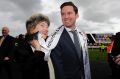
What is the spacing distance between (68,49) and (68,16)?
0.43 m

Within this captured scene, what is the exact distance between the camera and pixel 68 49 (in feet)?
15.0

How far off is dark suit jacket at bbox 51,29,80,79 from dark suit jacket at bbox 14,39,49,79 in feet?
0.52

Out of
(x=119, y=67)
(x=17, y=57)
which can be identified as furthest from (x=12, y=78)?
(x=119, y=67)

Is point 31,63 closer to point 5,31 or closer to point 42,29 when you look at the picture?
point 42,29

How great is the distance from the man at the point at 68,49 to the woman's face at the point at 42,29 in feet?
0.31

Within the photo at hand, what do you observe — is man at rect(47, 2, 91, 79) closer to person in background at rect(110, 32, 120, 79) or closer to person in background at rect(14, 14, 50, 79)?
person in background at rect(14, 14, 50, 79)

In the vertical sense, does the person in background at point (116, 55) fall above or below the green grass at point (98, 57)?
above

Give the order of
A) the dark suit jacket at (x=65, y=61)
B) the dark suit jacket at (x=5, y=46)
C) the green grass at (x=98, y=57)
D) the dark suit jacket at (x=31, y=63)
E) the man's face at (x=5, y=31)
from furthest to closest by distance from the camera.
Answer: the green grass at (x=98, y=57) → the man's face at (x=5, y=31) → the dark suit jacket at (x=5, y=46) → the dark suit jacket at (x=65, y=61) → the dark suit jacket at (x=31, y=63)

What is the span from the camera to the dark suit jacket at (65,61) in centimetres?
445

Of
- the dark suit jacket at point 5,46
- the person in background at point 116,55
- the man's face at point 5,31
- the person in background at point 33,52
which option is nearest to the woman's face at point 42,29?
the person in background at point 33,52

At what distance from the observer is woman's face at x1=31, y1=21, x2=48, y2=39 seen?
4637 millimetres

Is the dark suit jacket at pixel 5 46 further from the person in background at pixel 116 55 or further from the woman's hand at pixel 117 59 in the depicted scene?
the woman's hand at pixel 117 59

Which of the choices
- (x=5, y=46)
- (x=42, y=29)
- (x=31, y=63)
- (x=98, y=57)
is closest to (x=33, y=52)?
(x=31, y=63)

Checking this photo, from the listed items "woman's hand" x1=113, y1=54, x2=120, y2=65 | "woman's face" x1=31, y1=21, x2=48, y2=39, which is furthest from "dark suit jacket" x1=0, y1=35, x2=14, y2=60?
"woman's hand" x1=113, y1=54, x2=120, y2=65
